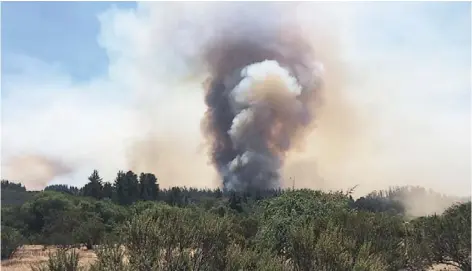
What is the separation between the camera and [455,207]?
100.0ft

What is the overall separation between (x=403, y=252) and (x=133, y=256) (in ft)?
57.2

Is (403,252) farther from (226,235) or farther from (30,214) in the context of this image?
(30,214)

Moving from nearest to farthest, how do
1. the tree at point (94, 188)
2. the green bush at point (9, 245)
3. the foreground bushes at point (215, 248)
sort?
1. the foreground bushes at point (215, 248)
2. the green bush at point (9, 245)
3. the tree at point (94, 188)

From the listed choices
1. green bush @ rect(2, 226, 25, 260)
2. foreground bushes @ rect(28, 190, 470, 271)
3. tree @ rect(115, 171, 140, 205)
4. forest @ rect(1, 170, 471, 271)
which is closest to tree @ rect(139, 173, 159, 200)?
tree @ rect(115, 171, 140, 205)

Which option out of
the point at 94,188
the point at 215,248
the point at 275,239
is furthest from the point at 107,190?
the point at 215,248

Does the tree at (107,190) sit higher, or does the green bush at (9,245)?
the tree at (107,190)

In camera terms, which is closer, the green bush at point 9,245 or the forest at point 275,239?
the forest at point 275,239

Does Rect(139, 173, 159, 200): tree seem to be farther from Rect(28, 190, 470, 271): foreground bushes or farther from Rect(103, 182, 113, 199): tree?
Rect(28, 190, 470, 271): foreground bushes

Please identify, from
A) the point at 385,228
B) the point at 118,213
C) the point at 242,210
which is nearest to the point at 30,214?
the point at 118,213

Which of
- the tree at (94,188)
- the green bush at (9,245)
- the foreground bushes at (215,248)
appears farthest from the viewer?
the tree at (94,188)

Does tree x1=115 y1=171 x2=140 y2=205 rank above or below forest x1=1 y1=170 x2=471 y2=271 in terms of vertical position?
above

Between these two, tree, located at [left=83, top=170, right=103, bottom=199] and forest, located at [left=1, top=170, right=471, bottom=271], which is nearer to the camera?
forest, located at [left=1, top=170, right=471, bottom=271]

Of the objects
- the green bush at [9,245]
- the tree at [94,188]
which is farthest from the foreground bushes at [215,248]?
the tree at [94,188]

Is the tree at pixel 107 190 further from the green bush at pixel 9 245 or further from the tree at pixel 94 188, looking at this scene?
the green bush at pixel 9 245
